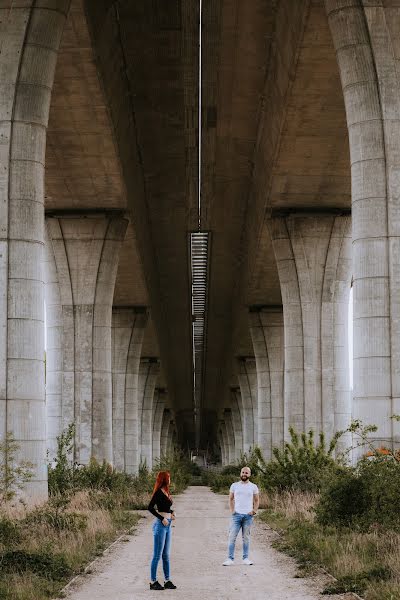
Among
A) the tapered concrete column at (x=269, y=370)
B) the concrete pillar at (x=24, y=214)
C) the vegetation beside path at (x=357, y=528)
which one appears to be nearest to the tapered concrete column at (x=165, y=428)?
the tapered concrete column at (x=269, y=370)

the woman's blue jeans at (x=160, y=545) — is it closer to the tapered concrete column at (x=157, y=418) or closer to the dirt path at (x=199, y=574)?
the dirt path at (x=199, y=574)

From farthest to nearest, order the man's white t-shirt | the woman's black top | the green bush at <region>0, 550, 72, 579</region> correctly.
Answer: the man's white t-shirt → the green bush at <region>0, 550, 72, 579</region> → the woman's black top

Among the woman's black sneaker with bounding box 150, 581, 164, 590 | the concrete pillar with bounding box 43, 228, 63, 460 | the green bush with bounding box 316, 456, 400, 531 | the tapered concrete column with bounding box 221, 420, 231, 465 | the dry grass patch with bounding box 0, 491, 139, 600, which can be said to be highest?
the concrete pillar with bounding box 43, 228, 63, 460

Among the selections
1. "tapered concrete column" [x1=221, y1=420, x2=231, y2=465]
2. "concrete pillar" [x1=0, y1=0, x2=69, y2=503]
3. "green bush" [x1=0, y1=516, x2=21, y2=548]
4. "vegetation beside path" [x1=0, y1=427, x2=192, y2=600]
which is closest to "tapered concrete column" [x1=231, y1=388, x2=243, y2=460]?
"tapered concrete column" [x1=221, y1=420, x2=231, y2=465]

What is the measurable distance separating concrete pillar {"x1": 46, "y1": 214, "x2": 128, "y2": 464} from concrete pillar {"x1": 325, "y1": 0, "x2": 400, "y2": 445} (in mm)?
16361

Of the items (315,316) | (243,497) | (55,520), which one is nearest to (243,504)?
(243,497)

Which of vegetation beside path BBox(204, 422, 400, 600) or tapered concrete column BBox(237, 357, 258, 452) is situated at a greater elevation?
tapered concrete column BBox(237, 357, 258, 452)

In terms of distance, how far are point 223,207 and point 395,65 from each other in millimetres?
20753

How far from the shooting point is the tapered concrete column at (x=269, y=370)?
50.9 metres

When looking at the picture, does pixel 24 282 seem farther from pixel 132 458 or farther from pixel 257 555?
pixel 132 458

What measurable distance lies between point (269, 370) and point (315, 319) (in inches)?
692

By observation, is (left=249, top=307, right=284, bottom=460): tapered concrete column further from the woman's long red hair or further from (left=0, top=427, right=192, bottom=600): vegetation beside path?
the woman's long red hair

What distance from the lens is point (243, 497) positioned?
1395cm

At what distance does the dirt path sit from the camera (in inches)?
450
